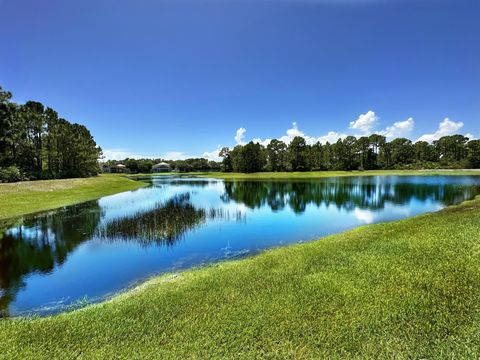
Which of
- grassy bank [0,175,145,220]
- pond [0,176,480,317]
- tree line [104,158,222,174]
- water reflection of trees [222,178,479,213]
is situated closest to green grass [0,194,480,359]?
pond [0,176,480,317]

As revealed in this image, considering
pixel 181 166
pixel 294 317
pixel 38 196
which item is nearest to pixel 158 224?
pixel 294 317

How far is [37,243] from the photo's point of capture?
15891 millimetres

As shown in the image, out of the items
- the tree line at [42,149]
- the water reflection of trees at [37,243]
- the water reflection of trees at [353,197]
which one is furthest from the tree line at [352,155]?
the water reflection of trees at [37,243]

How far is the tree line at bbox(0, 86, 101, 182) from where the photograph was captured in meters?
48.9

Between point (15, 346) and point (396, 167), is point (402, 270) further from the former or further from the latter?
point (396, 167)

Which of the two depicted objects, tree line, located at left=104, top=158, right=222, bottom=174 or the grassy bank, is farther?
tree line, located at left=104, top=158, right=222, bottom=174

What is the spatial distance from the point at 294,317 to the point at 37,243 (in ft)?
55.7

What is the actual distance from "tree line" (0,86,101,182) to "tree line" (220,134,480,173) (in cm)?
6339

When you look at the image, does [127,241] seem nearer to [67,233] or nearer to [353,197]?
[67,233]

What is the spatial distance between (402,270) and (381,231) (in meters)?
5.88

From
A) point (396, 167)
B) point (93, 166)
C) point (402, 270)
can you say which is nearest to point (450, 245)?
point (402, 270)

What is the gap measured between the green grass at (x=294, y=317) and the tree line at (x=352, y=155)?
4150 inches

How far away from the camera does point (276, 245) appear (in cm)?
1466

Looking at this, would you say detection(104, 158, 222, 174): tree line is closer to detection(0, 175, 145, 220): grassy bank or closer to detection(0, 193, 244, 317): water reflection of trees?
detection(0, 175, 145, 220): grassy bank
